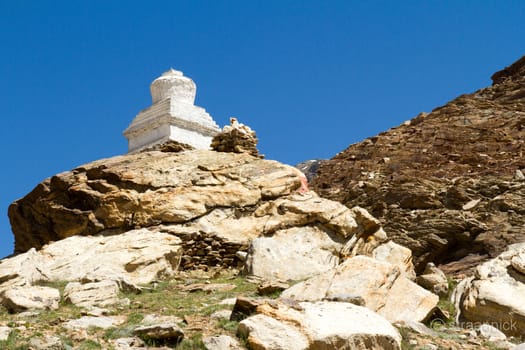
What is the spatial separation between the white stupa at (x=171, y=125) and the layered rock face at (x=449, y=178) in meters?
5.36

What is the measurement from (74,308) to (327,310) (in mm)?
3986

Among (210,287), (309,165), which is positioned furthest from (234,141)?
(309,165)

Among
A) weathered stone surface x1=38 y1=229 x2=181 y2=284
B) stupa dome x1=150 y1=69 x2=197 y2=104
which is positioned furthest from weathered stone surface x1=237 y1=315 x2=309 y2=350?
stupa dome x1=150 y1=69 x2=197 y2=104

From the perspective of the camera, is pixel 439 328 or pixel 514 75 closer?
pixel 439 328

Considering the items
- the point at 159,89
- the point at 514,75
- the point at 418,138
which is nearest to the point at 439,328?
the point at 159,89

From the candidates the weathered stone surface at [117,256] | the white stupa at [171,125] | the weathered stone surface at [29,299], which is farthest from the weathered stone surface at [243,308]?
the white stupa at [171,125]

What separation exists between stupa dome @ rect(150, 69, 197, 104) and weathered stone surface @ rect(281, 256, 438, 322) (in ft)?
38.5

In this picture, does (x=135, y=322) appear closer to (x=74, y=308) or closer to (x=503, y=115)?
(x=74, y=308)

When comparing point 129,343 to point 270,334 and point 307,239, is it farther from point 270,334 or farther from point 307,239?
point 307,239

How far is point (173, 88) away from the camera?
23.2 m

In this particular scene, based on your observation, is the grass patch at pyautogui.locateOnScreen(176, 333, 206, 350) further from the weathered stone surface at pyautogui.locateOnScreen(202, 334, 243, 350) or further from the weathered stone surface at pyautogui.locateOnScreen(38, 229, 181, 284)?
the weathered stone surface at pyautogui.locateOnScreen(38, 229, 181, 284)

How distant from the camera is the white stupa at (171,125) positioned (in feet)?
69.7

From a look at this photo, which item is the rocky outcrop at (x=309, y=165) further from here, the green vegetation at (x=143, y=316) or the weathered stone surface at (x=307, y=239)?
the green vegetation at (x=143, y=316)

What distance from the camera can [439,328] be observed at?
38.6ft
